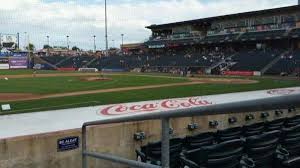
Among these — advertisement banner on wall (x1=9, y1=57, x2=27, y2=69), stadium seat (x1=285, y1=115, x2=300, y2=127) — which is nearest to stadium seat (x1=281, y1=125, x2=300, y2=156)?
stadium seat (x1=285, y1=115, x2=300, y2=127)

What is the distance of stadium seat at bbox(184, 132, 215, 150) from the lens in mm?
9620

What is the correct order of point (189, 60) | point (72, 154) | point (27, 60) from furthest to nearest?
point (27, 60) → point (189, 60) → point (72, 154)

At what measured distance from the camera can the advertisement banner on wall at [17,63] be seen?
266 ft

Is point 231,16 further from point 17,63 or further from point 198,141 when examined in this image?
point 198,141

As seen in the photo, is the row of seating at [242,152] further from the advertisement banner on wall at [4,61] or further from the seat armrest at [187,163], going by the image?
the advertisement banner on wall at [4,61]

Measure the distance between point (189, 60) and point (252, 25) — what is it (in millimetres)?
14438

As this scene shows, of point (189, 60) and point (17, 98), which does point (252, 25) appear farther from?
point (17, 98)

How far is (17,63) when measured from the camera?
8250 centimetres

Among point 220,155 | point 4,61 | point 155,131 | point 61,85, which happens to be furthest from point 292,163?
point 4,61

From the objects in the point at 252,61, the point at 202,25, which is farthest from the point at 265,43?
the point at 202,25

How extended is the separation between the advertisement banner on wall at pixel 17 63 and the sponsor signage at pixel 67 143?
72264mm

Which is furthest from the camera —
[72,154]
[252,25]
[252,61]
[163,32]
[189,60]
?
[163,32]

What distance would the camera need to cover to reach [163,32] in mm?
100938

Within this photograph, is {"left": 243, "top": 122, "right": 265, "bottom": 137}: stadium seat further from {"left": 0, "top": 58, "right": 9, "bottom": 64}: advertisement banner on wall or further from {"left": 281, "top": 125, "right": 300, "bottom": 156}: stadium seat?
{"left": 0, "top": 58, "right": 9, "bottom": 64}: advertisement banner on wall
